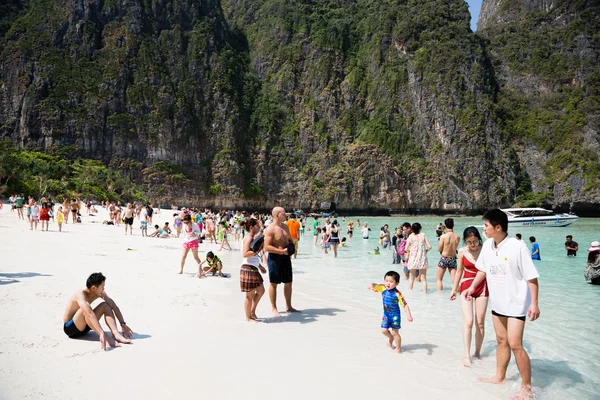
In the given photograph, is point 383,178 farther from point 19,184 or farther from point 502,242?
point 502,242

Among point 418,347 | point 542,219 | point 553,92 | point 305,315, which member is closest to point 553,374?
point 418,347

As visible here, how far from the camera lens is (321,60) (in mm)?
106875

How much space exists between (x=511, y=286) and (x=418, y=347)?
2.52 metres

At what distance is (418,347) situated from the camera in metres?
6.43

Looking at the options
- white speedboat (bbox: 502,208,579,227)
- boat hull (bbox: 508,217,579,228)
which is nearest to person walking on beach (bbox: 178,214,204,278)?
white speedboat (bbox: 502,208,579,227)

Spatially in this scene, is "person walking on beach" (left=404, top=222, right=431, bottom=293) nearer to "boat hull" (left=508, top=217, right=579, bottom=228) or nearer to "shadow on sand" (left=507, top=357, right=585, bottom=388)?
"shadow on sand" (left=507, top=357, right=585, bottom=388)

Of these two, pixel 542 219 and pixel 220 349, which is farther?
pixel 542 219

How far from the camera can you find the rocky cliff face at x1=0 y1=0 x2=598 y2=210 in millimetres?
86500

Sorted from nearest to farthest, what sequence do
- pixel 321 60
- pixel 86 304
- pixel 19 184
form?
pixel 86 304
pixel 19 184
pixel 321 60

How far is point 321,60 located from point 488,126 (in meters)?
43.8

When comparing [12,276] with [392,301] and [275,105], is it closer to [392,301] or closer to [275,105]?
[392,301]

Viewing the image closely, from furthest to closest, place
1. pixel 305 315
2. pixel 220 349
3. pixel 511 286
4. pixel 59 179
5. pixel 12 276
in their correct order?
pixel 59 179 < pixel 12 276 < pixel 305 315 < pixel 220 349 < pixel 511 286

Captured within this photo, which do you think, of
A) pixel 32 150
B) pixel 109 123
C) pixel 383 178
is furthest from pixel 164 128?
pixel 383 178

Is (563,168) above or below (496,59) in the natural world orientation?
below
